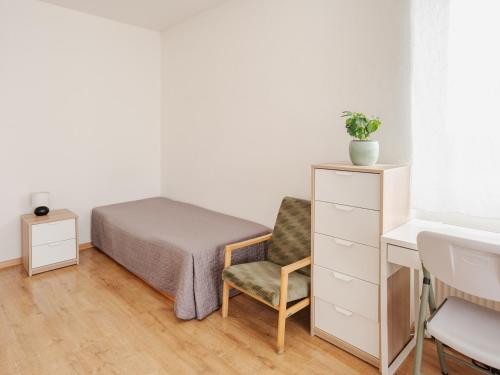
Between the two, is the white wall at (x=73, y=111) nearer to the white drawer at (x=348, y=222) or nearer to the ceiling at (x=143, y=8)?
the ceiling at (x=143, y=8)

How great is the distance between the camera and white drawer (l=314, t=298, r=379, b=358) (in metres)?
1.95

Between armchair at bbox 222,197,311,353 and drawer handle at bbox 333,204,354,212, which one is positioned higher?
drawer handle at bbox 333,204,354,212

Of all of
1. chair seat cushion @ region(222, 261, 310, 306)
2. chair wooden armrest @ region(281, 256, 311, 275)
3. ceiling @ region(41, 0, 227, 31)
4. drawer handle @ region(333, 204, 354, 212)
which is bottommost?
chair seat cushion @ region(222, 261, 310, 306)

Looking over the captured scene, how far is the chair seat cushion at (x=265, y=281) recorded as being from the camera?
2.09m

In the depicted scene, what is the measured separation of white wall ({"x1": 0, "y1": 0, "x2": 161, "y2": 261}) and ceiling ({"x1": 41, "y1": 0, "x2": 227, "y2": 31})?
0.15 m

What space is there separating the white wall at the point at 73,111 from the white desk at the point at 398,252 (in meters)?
3.30

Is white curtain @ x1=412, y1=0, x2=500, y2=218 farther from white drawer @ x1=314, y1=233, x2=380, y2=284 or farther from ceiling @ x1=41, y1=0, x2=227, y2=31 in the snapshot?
ceiling @ x1=41, y1=0, x2=227, y2=31

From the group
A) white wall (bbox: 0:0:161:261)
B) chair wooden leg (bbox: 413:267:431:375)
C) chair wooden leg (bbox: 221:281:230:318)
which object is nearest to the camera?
chair wooden leg (bbox: 413:267:431:375)

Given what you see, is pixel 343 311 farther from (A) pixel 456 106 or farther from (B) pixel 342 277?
(A) pixel 456 106

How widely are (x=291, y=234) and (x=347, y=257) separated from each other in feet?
2.17

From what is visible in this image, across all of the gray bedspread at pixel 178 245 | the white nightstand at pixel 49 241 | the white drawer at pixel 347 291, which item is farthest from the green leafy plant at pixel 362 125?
the white nightstand at pixel 49 241

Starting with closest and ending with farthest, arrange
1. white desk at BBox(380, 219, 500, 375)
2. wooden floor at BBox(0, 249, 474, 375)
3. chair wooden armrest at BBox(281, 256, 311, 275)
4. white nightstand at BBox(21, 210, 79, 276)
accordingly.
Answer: white desk at BBox(380, 219, 500, 375) < wooden floor at BBox(0, 249, 474, 375) < chair wooden armrest at BBox(281, 256, 311, 275) < white nightstand at BBox(21, 210, 79, 276)

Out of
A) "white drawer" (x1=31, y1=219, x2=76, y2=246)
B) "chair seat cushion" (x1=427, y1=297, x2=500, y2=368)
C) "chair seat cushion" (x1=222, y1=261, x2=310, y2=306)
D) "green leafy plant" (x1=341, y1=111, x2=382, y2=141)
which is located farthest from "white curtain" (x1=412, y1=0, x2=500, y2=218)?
"white drawer" (x1=31, y1=219, x2=76, y2=246)

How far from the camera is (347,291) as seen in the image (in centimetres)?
203
